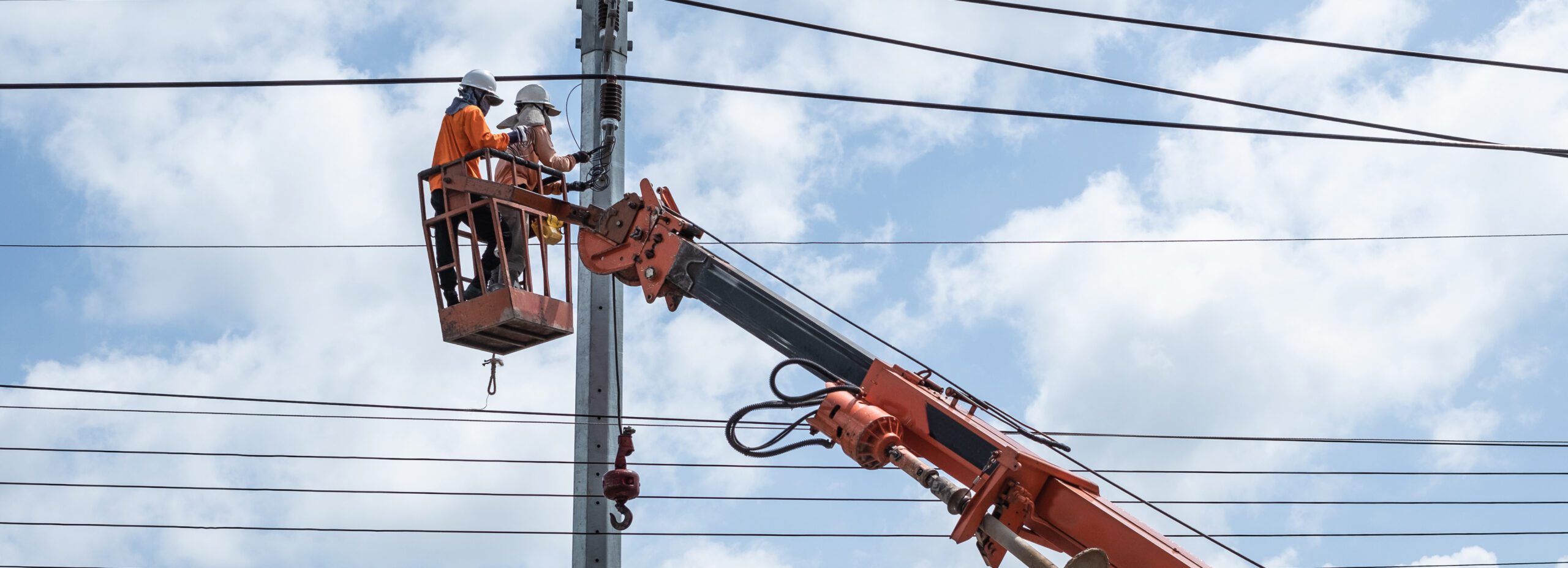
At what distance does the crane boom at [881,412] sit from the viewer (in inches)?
260

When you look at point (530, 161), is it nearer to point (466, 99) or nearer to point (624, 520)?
point (466, 99)

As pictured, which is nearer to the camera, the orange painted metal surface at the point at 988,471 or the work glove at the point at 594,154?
the orange painted metal surface at the point at 988,471

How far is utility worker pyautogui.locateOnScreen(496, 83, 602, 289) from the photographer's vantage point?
27.0 ft

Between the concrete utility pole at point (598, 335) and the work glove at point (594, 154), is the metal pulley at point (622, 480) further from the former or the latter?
the work glove at point (594, 154)

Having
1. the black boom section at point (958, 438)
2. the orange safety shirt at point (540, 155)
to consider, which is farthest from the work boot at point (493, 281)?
the black boom section at point (958, 438)

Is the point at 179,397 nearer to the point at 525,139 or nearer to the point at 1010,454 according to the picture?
the point at 525,139

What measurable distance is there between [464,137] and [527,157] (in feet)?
1.38

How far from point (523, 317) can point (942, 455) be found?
2.46 metres

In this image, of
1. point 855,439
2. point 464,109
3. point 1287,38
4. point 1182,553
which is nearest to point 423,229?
point 464,109

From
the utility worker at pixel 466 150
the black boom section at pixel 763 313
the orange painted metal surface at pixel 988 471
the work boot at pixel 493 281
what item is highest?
the utility worker at pixel 466 150

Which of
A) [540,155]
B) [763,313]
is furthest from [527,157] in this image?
[763,313]

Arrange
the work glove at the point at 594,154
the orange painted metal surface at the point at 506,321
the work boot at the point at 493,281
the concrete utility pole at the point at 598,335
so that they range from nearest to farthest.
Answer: the orange painted metal surface at the point at 506,321
the work boot at the point at 493,281
the concrete utility pole at the point at 598,335
the work glove at the point at 594,154

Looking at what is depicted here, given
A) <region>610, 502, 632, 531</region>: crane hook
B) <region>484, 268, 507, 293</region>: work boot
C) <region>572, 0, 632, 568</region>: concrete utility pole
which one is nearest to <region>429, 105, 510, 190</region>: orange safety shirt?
<region>484, 268, 507, 293</region>: work boot

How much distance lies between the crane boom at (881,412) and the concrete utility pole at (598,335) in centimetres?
101
